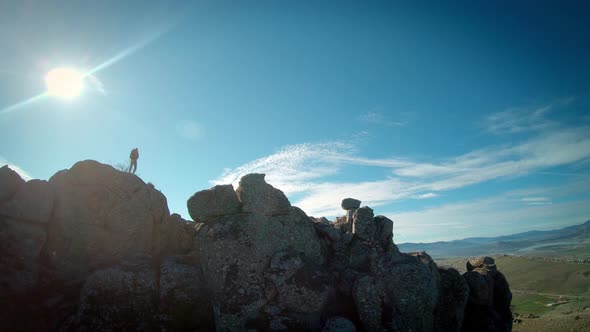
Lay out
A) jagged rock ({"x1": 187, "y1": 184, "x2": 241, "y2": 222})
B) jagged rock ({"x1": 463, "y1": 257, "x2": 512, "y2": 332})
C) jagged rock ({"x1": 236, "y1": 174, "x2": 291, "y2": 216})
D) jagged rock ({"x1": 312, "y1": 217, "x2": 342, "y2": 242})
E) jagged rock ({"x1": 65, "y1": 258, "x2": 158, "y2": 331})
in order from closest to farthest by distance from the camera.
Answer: jagged rock ({"x1": 65, "y1": 258, "x2": 158, "y2": 331}) → jagged rock ({"x1": 187, "y1": 184, "x2": 241, "y2": 222}) → jagged rock ({"x1": 236, "y1": 174, "x2": 291, "y2": 216}) → jagged rock ({"x1": 463, "y1": 257, "x2": 512, "y2": 332}) → jagged rock ({"x1": 312, "y1": 217, "x2": 342, "y2": 242})

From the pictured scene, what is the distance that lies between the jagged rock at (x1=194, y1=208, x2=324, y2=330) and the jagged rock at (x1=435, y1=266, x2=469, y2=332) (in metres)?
11.8

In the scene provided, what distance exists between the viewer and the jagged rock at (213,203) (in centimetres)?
2919

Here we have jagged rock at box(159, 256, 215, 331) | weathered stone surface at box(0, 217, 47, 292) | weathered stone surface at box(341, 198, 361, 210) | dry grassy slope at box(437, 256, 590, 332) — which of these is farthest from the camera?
dry grassy slope at box(437, 256, 590, 332)

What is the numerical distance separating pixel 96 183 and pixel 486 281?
42.6m

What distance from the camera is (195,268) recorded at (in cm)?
2588

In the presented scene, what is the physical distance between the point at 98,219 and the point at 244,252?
525 inches

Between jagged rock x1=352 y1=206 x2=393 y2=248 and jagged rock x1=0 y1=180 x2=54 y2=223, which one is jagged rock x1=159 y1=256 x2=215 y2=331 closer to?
jagged rock x1=0 y1=180 x2=54 y2=223

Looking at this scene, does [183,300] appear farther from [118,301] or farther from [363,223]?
[363,223]

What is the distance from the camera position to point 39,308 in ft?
70.4

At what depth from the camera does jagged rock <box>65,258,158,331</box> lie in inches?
814

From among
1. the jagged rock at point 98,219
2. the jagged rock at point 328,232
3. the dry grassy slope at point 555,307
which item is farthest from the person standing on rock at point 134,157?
the dry grassy slope at point 555,307

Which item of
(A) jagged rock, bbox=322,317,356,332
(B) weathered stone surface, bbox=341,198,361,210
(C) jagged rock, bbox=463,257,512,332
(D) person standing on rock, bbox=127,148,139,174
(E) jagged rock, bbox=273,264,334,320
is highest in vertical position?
(D) person standing on rock, bbox=127,148,139,174

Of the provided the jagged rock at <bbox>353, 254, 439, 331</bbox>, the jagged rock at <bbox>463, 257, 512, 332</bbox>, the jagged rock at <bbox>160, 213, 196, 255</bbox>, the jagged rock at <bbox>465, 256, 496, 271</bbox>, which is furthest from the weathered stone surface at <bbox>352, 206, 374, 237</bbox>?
the jagged rock at <bbox>465, 256, 496, 271</bbox>

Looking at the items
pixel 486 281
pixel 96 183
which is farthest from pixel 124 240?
pixel 486 281
